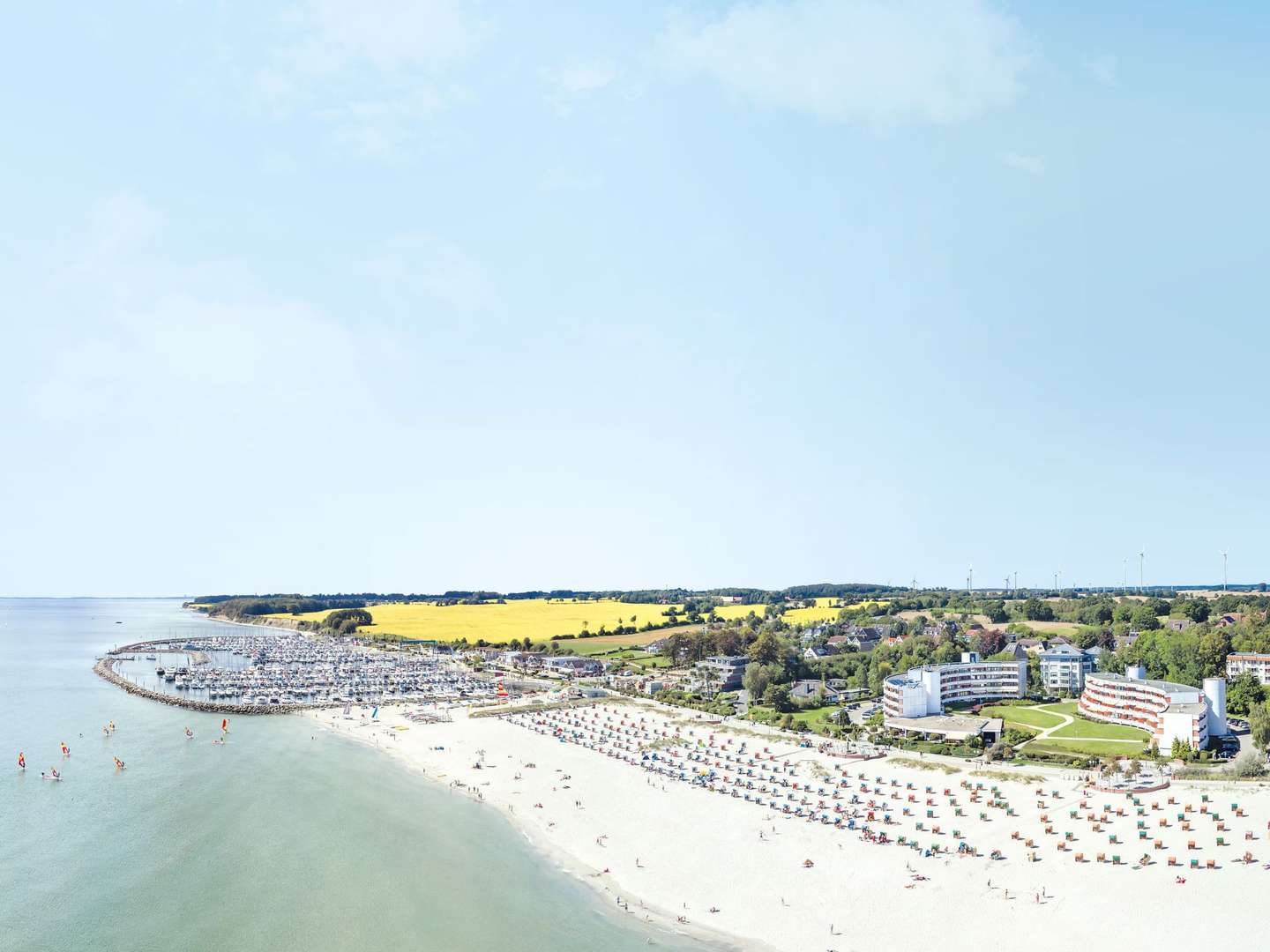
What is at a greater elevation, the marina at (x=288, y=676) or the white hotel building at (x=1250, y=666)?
the white hotel building at (x=1250, y=666)

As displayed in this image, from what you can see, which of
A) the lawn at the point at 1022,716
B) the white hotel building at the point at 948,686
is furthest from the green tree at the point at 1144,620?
the lawn at the point at 1022,716

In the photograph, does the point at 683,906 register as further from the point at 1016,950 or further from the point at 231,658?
the point at 231,658

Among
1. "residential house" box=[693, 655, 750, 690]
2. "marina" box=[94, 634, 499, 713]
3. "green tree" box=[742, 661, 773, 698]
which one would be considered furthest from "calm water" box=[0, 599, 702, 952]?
"residential house" box=[693, 655, 750, 690]

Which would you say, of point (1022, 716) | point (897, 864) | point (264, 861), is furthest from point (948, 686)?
point (264, 861)

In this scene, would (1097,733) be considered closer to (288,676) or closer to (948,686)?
(948,686)

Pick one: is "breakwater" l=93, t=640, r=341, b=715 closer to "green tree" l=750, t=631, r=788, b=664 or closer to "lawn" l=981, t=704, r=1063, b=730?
"green tree" l=750, t=631, r=788, b=664

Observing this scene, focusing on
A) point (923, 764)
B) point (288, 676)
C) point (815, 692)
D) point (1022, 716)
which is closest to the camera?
point (923, 764)

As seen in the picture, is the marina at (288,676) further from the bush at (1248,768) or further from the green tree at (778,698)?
the bush at (1248,768)
